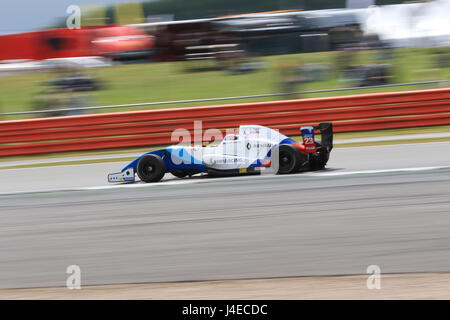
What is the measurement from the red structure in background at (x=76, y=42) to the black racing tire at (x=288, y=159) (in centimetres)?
1418

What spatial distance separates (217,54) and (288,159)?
466 inches

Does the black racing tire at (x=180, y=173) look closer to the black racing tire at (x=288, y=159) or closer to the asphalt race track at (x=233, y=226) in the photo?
the asphalt race track at (x=233, y=226)

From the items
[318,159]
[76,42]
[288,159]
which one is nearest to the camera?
[288,159]

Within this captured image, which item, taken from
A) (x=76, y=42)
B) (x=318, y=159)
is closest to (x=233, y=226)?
(x=318, y=159)

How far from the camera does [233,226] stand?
674 cm

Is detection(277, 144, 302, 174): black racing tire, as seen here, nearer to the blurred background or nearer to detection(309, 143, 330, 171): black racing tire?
detection(309, 143, 330, 171): black racing tire

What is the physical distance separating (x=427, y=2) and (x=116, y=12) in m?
10.8

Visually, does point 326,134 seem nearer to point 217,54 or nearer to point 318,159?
point 318,159

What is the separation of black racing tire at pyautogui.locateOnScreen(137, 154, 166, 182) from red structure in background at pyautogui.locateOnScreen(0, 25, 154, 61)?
13.5m

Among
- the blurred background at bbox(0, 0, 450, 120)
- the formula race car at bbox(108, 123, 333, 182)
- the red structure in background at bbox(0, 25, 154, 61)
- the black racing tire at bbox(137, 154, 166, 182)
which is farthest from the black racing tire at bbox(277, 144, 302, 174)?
the red structure in background at bbox(0, 25, 154, 61)

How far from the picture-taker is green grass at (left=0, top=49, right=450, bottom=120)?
17953mm

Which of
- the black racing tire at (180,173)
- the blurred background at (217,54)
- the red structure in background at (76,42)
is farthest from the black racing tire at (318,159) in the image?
the red structure in background at (76,42)
